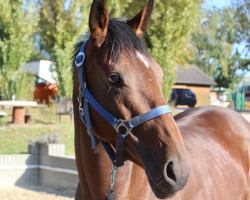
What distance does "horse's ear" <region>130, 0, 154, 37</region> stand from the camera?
85.5 inches

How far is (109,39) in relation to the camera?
196cm

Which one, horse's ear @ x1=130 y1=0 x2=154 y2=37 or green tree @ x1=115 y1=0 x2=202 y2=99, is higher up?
green tree @ x1=115 y1=0 x2=202 y2=99

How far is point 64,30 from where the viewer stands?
41.1 feet

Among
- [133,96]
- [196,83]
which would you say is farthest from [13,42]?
[196,83]

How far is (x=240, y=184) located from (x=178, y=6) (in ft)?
35.4

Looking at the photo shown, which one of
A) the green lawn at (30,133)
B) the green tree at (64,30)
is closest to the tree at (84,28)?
the green tree at (64,30)

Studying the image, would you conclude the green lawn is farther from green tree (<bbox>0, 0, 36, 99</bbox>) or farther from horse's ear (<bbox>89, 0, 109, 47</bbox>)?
horse's ear (<bbox>89, 0, 109, 47</bbox>)

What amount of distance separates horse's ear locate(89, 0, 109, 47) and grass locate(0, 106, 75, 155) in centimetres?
595

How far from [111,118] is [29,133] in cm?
794

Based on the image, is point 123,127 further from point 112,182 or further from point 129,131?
point 112,182

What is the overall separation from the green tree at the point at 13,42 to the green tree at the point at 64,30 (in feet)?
3.52

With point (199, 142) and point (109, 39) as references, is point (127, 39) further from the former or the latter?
point (199, 142)

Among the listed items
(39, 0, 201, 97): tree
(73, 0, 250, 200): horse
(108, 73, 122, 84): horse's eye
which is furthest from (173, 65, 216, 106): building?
(108, 73, 122, 84): horse's eye

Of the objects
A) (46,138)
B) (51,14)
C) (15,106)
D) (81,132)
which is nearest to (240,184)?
(81,132)
